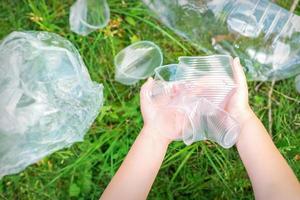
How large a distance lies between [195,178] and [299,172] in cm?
44

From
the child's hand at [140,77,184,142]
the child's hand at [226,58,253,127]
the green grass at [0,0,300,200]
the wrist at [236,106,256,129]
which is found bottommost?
the green grass at [0,0,300,200]

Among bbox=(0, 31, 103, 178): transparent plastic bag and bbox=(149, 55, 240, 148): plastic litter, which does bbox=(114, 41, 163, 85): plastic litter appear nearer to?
bbox=(0, 31, 103, 178): transparent plastic bag

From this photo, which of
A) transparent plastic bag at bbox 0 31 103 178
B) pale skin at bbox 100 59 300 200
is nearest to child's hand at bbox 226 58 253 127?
pale skin at bbox 100 59 300 200

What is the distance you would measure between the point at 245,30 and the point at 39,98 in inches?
35.4

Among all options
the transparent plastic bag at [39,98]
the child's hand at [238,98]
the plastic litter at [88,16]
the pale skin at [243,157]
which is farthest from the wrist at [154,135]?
the plastic litter at [88,16]

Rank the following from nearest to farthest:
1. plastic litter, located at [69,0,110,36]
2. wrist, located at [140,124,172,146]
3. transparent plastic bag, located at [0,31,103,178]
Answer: wrist, located at [140,124,172,146], transparent plastic bag, located at [0,31,103,178], plastic litter, located at [69,0,110,36]

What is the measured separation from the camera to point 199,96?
5.35 feet

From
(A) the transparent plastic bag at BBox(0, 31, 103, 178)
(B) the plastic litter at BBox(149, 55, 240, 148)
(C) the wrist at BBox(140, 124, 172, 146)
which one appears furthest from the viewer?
(A) the transparent plastic bag at BBox(0, 31, 103, 178)

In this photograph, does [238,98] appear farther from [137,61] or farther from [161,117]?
[137,61]

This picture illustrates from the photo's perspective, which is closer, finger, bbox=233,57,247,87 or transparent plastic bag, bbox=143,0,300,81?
finger, bbox=233,57,247,87

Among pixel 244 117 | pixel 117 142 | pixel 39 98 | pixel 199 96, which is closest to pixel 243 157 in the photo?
pixel 244 117

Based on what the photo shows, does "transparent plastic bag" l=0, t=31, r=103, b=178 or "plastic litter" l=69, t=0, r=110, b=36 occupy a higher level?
"plastic litter" l=69, t=0, r=110, b=36

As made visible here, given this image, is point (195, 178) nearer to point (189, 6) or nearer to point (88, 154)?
point (88, 154)

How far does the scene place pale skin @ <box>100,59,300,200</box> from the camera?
63.1 inches
